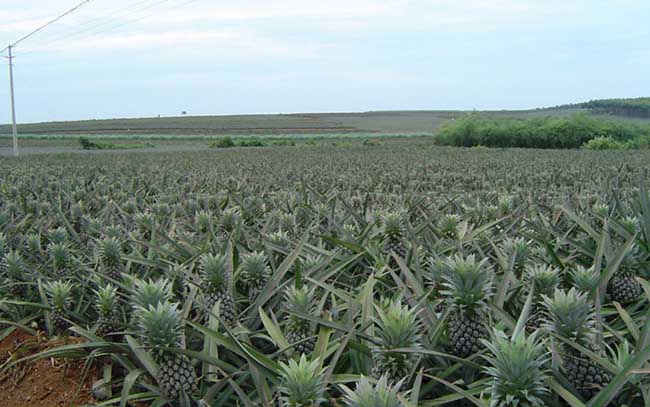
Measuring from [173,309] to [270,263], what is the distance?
88cm

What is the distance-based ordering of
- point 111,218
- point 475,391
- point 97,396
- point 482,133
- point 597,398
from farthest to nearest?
1. point 482,133
2. point 111,218
3. point 97,396
4. point 475,391
5. point 597,398

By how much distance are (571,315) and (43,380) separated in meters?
1.88

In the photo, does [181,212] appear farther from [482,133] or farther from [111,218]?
[482,133]

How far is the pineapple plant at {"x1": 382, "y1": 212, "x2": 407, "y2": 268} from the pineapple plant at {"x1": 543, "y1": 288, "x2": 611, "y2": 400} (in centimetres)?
99

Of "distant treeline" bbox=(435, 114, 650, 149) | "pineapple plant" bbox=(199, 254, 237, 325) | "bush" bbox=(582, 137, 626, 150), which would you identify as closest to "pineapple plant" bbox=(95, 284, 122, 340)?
"pineapple plant" bbox=(199, 254, 237, 325)

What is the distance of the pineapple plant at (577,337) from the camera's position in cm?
127

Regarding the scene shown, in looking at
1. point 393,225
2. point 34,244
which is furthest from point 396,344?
point 34,244

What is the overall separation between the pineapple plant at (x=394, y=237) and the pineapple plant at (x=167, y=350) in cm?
103

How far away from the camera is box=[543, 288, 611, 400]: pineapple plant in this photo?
127 cm

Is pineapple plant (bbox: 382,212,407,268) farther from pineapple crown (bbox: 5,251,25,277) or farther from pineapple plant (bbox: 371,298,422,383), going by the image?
pineapple crown (bbox: 5,251,25,277)

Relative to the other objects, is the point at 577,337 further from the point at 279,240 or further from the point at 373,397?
the point at 279,240

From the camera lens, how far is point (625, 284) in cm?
195

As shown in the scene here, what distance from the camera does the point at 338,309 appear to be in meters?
1.81

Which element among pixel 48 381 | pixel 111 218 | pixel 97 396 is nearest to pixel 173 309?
pixel 97 396
